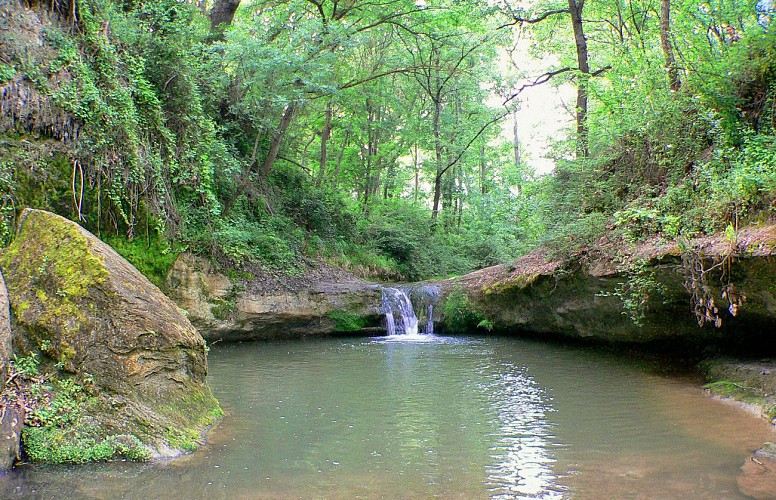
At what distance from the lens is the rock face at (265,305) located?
11359 mm

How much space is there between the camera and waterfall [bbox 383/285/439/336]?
14.2 m

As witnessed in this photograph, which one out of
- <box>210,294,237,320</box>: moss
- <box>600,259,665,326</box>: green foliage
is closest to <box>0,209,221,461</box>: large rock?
<box>210,294,237,320</box>: moss

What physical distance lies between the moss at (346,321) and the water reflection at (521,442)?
602 cm

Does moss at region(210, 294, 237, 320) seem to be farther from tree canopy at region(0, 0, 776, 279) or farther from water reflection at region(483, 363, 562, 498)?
water reflection at region(483, 363, 562, 498)

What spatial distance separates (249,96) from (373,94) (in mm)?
7790

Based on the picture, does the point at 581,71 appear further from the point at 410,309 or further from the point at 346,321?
the point at 346,321

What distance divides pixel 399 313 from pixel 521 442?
9.01m

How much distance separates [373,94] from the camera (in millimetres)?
19484

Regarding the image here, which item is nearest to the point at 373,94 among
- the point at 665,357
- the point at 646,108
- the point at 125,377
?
the point at 646,108

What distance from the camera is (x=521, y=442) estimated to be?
210 inches

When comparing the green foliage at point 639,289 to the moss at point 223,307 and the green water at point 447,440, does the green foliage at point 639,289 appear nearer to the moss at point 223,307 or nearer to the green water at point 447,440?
the green water at point 447,440

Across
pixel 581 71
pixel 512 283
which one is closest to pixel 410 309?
pixel 512 283

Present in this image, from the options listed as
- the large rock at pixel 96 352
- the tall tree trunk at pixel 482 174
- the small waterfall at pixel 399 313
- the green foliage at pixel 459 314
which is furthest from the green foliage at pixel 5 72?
the tall tree trunk at pixel 482 174

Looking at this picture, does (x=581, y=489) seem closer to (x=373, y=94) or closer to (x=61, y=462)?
(x=61, y=462)
